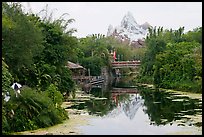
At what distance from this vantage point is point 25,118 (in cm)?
1520

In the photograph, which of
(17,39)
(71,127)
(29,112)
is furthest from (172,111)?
(29,112)

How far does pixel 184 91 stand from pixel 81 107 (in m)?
12.7

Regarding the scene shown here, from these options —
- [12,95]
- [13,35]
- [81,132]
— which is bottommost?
[81,132]

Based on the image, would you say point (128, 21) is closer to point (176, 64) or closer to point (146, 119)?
point (176, 64)

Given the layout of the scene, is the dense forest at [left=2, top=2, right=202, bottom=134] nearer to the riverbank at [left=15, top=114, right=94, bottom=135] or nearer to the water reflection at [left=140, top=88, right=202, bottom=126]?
the riverbank at [left=15, top=114, right=94, bottom=135]

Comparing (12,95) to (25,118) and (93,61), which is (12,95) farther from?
(93,61)

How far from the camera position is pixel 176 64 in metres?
38.7

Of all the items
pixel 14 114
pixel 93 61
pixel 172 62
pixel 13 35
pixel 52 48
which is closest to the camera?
pixel 14 114

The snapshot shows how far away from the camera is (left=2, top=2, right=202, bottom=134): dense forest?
1539 cm

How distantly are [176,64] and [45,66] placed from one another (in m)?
17.1

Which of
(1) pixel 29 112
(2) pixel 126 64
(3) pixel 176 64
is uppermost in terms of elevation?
(2) pixel 126 64

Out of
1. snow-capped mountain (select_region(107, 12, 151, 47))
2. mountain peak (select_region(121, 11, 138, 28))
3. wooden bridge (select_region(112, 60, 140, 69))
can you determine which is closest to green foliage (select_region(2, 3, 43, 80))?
wooden bridge (select_region(112, 60, 140, 69))

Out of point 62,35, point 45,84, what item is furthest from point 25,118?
point 62,35

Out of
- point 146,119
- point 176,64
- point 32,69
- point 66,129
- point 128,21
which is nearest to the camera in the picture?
point 66,129
